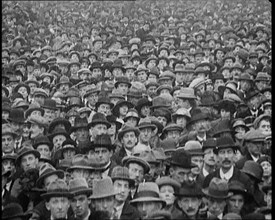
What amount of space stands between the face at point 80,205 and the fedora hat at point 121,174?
59 centimetres

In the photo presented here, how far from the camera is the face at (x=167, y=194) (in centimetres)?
689

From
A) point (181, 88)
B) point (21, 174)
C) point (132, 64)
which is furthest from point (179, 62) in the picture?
point (21, 174)

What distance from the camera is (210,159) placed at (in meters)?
8.02

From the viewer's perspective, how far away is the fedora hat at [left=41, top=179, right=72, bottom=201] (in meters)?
6.75

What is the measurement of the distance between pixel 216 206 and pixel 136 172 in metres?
1.49

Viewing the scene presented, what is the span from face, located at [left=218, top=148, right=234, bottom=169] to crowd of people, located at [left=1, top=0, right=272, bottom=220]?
0.02 meters

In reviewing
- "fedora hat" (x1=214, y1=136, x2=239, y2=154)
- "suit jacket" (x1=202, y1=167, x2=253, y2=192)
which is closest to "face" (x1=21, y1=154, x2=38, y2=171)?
"suit jacket" (x1=202, y1=167, x2=253, y2=192)

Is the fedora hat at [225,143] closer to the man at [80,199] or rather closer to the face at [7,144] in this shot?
the man at [80,199]

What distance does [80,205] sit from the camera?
6840 millimetres

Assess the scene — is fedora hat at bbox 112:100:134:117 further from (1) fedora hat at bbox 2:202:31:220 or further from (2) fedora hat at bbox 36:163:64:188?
(1) fedora hat at bbox 2:202:31:220

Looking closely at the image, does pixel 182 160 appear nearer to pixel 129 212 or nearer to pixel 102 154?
pixel 129 212

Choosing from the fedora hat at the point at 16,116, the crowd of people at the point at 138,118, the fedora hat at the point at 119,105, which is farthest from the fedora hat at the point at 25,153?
the fedora hat at the point at 119,105

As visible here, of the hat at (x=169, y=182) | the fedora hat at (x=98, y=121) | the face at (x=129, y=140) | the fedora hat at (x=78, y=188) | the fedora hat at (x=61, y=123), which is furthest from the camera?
the fedora hat at (x=61, y=123)

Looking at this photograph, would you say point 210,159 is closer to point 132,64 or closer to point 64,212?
point 64,212
